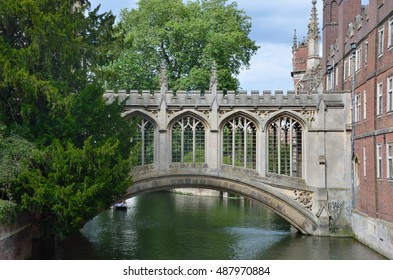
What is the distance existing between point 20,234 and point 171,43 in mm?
16737

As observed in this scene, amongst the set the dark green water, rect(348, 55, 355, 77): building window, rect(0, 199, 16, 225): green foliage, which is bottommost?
the dark green water

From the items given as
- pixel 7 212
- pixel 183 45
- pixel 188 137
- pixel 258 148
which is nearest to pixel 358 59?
pixel 258 148

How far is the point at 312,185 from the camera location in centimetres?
2152

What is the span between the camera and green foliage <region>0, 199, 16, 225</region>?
42.4ft

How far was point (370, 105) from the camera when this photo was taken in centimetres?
1875

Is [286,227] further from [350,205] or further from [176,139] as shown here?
[176,139]

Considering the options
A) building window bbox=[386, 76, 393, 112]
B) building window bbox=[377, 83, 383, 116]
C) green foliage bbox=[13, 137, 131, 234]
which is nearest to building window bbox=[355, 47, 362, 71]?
building window bbox=[377, 83, 383, 116]

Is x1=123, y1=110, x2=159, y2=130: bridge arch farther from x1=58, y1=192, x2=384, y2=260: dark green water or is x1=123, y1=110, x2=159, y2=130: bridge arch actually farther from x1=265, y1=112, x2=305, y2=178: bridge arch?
x1=58, y1=192, x2=384, y2=260: dark green water

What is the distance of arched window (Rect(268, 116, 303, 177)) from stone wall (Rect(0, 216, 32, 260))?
10075 millimetres

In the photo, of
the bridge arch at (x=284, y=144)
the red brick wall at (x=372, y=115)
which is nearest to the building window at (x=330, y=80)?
the red brick wall at (x=372, y=115)

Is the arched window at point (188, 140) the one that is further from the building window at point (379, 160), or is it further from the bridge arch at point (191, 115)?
the building window at point (379, 160)

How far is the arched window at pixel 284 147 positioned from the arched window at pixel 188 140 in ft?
9.07

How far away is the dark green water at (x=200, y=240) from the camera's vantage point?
60.0 feet

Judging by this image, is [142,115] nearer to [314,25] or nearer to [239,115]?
[239,115]
